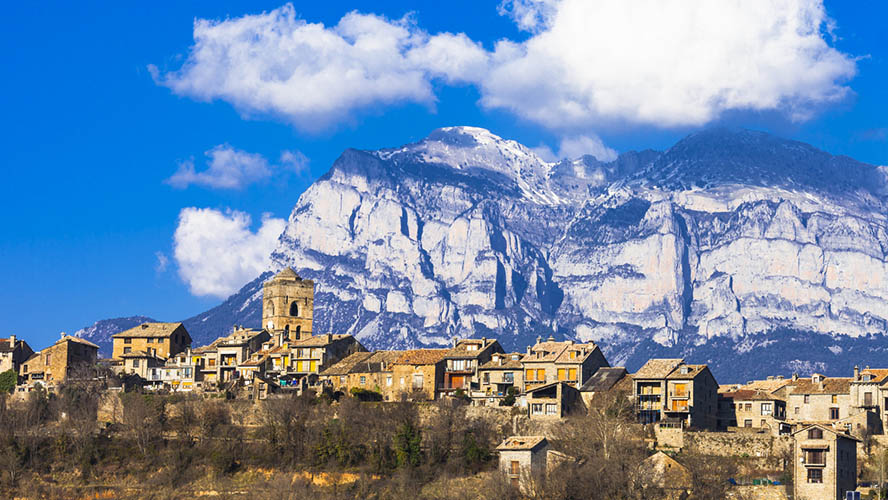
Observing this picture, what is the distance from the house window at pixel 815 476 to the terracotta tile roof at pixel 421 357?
46389mm

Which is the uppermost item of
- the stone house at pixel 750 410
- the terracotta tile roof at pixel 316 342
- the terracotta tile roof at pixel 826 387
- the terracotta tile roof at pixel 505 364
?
the terracotta tile roof at pixel 316 342

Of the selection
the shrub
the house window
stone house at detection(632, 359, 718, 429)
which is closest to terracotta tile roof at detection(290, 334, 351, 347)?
the shrub

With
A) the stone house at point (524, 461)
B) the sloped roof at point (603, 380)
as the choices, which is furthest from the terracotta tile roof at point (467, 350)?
the stone house at point (524, 461)

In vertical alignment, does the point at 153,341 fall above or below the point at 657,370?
→ above

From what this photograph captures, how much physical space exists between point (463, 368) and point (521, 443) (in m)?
29.3

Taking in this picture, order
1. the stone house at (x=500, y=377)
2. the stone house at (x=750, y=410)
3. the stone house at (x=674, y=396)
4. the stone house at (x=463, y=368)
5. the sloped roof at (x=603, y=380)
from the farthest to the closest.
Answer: the stone house at (x=463, y=368)
the stone house at (x=500, y=377)
the stone house at (x=750, y=410)
the sloped roof at (x=603, y=380)
the stone house at (x=674, y=396)

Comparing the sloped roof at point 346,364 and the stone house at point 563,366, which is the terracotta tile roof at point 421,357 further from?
the stone house at point 563,366

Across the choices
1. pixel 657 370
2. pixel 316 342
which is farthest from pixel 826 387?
pixel 316 342

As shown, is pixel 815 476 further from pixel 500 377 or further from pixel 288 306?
pixel 288 306

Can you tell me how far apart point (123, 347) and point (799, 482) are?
90.3m

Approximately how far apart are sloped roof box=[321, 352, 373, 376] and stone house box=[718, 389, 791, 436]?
123ft

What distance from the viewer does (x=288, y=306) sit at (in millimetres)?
177000

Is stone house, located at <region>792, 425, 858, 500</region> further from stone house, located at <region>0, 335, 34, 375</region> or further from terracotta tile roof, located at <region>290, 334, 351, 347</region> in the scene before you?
stone house, located at <region>0, 335, 34, 375</region>

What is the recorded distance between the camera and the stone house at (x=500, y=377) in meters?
133
